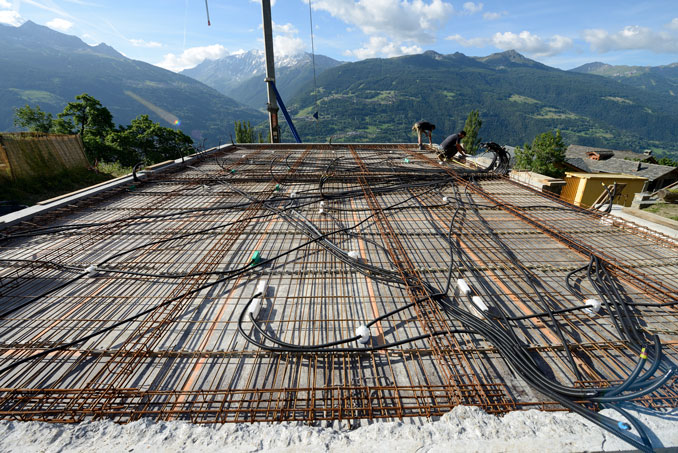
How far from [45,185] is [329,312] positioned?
1977 centimetres

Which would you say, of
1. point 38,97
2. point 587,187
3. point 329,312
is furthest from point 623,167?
point 38,97

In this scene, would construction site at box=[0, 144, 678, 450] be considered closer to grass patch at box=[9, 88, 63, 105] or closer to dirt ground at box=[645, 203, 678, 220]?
dirt ground at box=[645, 203, 678, 220]

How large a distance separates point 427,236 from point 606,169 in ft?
202

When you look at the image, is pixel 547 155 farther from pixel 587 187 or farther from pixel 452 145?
pixel 452 145

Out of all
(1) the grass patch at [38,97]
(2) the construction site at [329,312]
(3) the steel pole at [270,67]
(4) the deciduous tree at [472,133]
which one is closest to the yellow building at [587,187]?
(2) the construction site at [329,312]

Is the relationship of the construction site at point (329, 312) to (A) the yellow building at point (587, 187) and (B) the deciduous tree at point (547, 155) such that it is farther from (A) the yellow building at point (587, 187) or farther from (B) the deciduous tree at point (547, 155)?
(B) the deciduous tree at point (547, 155)

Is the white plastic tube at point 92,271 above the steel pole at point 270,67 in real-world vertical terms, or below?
below

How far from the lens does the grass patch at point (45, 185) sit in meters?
13.6

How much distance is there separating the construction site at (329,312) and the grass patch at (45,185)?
1034cm

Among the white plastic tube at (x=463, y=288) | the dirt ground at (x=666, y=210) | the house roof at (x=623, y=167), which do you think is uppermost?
the white plastic tube at (x=463, y=288)

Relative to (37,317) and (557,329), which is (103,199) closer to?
(37,317)

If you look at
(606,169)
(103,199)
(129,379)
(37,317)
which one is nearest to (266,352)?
(129,379)

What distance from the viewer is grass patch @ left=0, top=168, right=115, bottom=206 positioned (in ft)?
44.6

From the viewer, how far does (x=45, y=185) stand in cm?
1506
